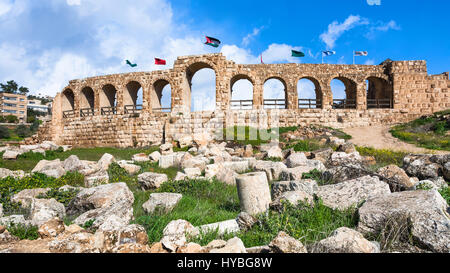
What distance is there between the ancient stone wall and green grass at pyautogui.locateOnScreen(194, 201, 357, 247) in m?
13.5

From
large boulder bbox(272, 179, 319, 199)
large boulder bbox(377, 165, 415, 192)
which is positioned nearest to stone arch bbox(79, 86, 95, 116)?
large boulder bbox(272, 179, 319, 199)

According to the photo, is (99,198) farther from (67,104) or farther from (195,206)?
(67,104)

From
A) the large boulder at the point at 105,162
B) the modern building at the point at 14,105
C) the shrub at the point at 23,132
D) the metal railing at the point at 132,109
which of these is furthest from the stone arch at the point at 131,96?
the modern building at the point at 14,105

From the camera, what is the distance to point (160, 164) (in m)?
10.6

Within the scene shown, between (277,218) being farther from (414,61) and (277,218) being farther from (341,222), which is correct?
(414,61)

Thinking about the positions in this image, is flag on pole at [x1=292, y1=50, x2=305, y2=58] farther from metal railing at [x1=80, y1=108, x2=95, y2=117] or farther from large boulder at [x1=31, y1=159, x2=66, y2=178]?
metal railing at [x1=80, y1=108, x2=95, y2=117]

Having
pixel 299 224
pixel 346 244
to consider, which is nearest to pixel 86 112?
pixel 299 224

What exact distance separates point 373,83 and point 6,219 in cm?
2635

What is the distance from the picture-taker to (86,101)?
23062mm

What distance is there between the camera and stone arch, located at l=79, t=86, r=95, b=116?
22453 millimetres

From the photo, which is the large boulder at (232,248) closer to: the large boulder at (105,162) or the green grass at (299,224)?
the green grass at (299,224)

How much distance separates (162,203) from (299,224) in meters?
2.60
